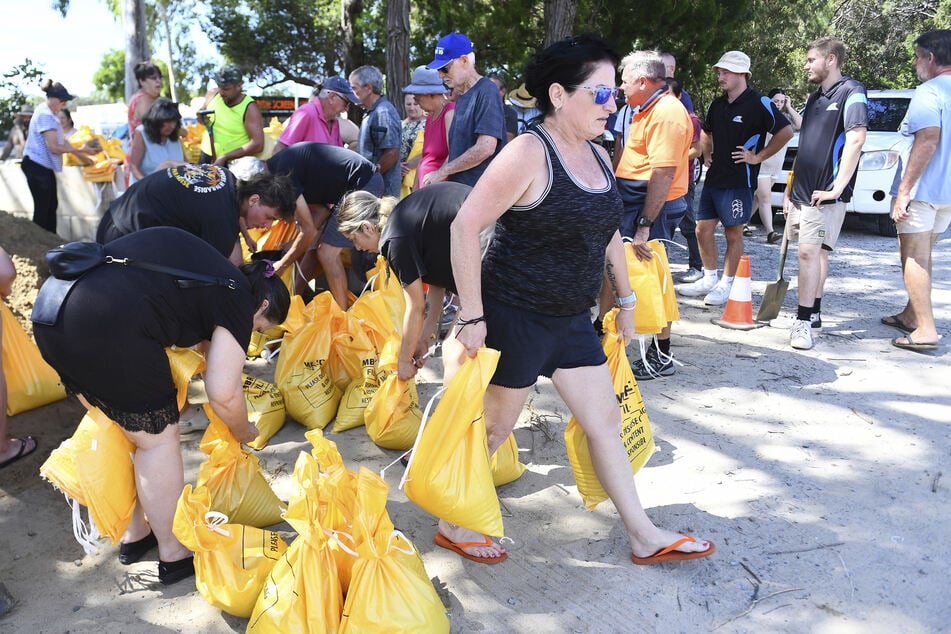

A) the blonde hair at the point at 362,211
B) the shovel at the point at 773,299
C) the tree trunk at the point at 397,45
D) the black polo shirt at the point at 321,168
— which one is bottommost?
the shovel at the point at 773,299

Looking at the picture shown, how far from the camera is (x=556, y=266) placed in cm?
245

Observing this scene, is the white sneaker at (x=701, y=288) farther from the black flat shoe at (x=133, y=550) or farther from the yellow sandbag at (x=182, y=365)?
the black flat shoe at (x=133, y=550)

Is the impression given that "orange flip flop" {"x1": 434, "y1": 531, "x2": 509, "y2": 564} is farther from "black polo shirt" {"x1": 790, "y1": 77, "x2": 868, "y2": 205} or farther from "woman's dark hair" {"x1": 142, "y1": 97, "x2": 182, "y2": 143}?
"woman's dark hair" {"x1": 142, "y1": 97, "x2": 182, "y2": 143}

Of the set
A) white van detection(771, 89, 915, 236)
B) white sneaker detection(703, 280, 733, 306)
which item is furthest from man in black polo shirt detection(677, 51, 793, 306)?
white van detection(771, 89, 915, 236)

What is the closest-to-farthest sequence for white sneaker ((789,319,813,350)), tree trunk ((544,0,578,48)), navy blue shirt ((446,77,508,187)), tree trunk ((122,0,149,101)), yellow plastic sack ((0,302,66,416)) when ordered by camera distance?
yellow plastic sack ((0,302,66,416)) < navy blue shirt ((446,77,508,187)) < white sneaker ((789,319,813,350)) < tree trunk ((544,0,578,48)) < tree trunk ((122,0,149,101))

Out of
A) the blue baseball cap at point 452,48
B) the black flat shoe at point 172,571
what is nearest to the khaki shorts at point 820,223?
the blue baseball cap at point 452,48

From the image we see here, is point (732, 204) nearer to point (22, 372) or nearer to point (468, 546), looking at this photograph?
point (468, 546)

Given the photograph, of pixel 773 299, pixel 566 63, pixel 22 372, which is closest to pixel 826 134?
pixel 773 299

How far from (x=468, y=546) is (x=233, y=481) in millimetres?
942

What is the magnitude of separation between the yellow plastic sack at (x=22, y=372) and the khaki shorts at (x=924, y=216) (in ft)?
16.9

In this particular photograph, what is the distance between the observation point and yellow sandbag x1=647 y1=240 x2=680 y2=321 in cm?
419

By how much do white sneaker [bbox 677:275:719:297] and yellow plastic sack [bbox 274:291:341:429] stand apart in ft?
11.1

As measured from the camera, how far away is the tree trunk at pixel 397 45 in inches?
350

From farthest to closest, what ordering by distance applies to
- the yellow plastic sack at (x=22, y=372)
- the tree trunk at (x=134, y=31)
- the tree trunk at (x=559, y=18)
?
the tree trunk at (x=134, y=31) → the tree trunk at (x=559, y=18) → the yellow plastic sack at (x=22, y=372)
